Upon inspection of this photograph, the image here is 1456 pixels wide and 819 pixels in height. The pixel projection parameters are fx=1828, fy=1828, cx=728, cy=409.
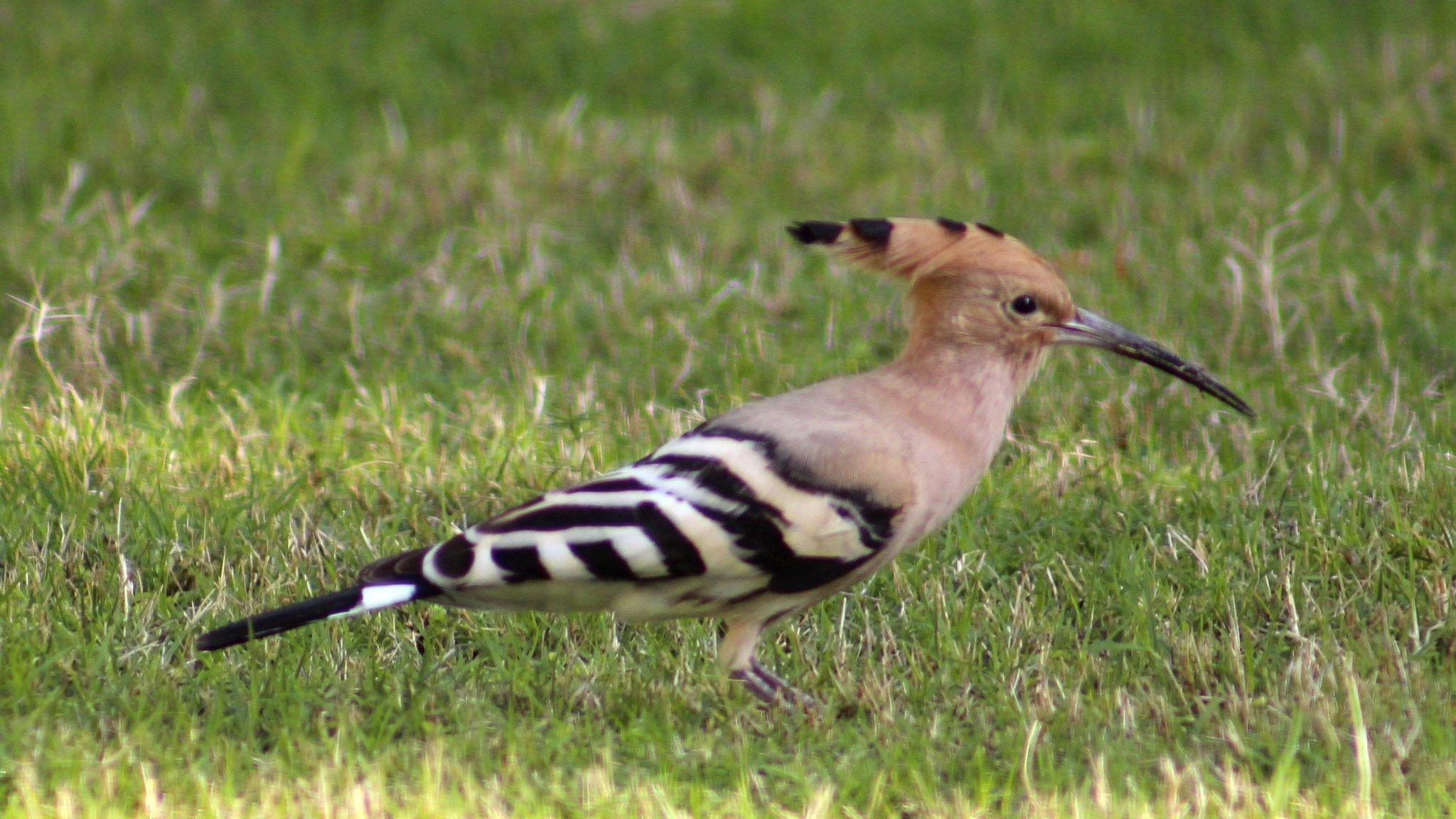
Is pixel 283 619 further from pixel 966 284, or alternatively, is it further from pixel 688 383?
pixel 688 383

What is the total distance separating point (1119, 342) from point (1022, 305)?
0.82 feet

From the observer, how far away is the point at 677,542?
3.01 m

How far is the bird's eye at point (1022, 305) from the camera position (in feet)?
11.0

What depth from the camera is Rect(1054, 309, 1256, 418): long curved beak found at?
344 centimetres

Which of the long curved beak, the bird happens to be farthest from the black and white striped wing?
the long curved beak

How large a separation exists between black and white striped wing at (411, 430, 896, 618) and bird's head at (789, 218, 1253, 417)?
45cm

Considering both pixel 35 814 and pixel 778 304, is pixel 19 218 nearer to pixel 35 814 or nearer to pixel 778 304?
pixel 778 304

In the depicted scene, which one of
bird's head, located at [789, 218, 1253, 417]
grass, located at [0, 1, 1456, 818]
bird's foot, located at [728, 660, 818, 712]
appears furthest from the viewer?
bird's head, located at [789, 218, 1253, 417]

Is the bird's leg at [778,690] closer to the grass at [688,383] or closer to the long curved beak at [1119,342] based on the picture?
the grass at [688,383]

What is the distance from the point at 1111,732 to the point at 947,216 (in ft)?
9.95

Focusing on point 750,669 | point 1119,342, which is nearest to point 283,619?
point 750,669

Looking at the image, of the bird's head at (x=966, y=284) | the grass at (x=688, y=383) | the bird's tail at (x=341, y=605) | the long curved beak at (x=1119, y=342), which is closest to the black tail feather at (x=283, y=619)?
the bird's tail at (x=341, y=605)

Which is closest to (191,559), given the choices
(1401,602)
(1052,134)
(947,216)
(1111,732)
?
(1111,732)

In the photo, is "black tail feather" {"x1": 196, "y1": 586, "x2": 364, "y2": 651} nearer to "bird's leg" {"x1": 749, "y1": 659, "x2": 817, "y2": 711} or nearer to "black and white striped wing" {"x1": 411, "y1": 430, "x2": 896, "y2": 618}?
"black and white striped wing" {"x1": 411, "y1": 430, "x2": 896, "y2": 618}
